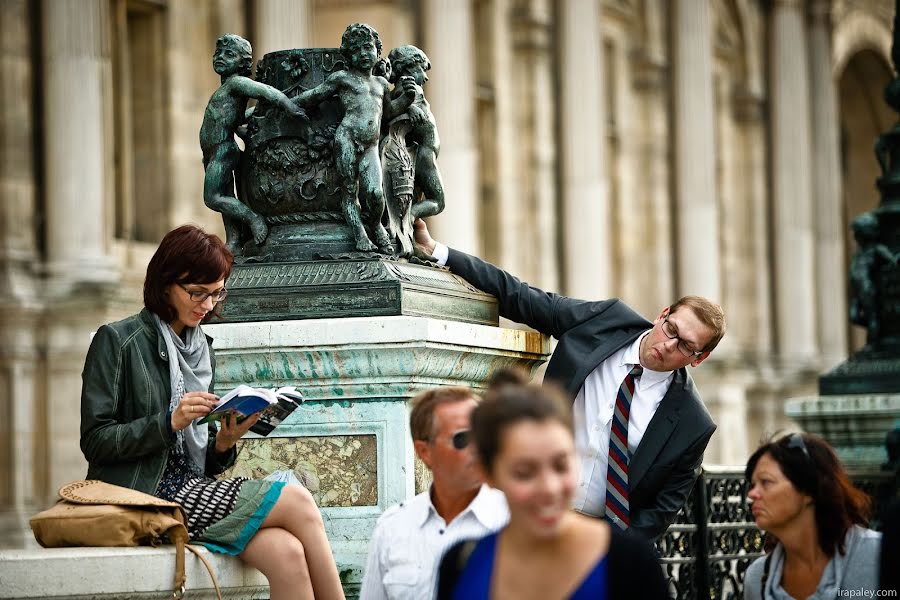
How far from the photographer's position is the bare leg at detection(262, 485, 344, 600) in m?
6.55

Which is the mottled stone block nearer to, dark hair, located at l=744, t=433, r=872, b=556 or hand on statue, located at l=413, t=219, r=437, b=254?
hand on statue, located at l=413, t=219, r=437, b=254

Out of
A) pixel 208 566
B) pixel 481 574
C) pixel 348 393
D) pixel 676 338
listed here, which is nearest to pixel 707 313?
pixel 676 338

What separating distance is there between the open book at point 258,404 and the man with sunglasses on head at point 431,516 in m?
0.79

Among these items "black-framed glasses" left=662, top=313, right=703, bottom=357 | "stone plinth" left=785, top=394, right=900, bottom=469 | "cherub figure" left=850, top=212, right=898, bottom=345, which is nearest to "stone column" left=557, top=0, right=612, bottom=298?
"cherub figure" left=850, top=212, right=898, bottom=345

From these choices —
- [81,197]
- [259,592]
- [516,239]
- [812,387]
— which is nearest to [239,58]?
[259,592]

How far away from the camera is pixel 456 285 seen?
821 centimetres

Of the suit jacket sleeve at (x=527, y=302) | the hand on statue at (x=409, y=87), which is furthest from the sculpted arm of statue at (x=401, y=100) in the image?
the suit jacket sleeve at (x=527, y=302)

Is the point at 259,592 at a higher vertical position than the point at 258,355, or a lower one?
lower

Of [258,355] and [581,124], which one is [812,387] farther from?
[258,355]

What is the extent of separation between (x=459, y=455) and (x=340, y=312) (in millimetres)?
2262

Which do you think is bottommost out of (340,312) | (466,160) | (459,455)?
(459,455)

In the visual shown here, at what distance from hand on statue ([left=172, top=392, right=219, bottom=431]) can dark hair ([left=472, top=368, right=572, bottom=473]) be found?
231 centimetres

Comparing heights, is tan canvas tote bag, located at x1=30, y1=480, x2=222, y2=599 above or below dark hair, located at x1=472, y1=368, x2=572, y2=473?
below

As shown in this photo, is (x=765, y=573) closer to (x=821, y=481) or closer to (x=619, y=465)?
(x=821, y=481)
